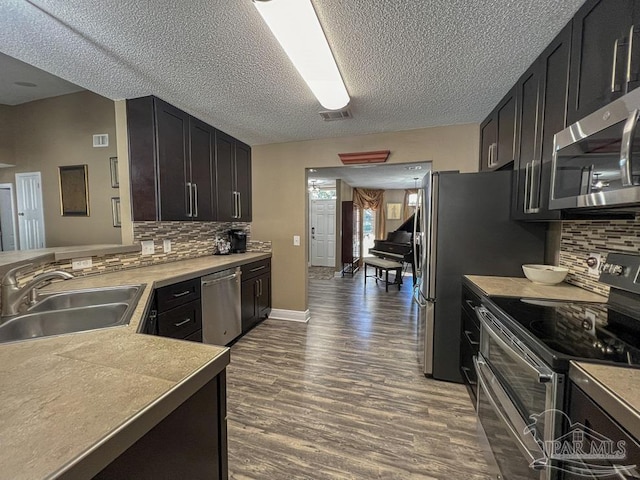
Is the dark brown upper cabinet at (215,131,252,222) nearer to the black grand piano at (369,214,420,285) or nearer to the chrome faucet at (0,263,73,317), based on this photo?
the chrome faucet at (0,263,73,317)

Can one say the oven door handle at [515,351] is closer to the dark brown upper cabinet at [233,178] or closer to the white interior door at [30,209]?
the dark brown upper cabinet at [233,178]

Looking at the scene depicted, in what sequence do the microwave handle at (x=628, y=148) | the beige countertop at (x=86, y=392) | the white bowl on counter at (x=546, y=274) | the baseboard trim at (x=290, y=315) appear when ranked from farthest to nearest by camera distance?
the baseboard trim at (x=290, y=315) → the white bowl on counter at (x=546, y=274) → the microwave handle at (x=628, y=148) → the beige countertop at (x=86, y=392)

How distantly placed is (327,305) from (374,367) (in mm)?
1923

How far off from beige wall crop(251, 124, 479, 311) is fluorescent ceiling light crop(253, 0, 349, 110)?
1217mm

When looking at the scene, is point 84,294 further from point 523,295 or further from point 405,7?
point 523,295

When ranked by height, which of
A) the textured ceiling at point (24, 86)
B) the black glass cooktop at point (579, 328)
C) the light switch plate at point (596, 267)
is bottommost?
the black glass cooktop at point (579, 328)

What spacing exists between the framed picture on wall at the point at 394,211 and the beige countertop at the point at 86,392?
776 cm

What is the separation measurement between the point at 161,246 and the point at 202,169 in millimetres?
895

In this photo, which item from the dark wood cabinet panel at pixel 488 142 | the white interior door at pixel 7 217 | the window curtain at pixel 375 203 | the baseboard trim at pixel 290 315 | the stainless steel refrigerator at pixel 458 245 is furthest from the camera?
the window curtain at pixel 375 203

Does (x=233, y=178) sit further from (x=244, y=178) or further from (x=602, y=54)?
(x=602, y=54)

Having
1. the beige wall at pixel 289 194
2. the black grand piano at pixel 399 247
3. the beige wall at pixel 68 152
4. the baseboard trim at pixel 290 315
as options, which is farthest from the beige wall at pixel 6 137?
the black grand piano at pixel 399 247

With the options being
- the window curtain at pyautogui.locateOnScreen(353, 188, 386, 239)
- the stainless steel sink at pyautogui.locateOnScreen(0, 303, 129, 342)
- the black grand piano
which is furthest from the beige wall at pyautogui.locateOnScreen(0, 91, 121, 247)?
the window curtain at pyautogui.locateOnScreen(353, 188, 386, 239)

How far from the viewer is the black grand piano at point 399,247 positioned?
5602 mm

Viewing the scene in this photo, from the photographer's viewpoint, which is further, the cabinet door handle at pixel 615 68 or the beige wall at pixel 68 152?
the beige wall at pixel 68 152
